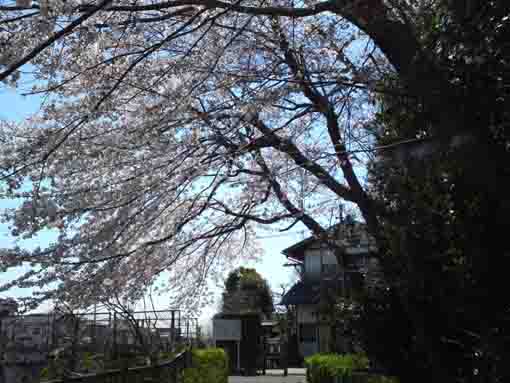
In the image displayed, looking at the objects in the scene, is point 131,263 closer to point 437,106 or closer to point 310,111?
point 310,111

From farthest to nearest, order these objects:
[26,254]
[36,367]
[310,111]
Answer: [310,111] → [36,367] → [26,254]

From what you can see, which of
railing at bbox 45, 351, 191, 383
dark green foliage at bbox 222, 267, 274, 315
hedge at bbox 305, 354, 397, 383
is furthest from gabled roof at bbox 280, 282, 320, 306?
railing at bbox 45, 351, 191, 383

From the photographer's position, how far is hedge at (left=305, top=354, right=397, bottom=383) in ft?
35.1

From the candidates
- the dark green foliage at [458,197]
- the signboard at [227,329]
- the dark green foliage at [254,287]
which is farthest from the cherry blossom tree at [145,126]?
the dark green foliage at [254,287]

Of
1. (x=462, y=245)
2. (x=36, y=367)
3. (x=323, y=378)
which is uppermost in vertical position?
(x=462, y=245)

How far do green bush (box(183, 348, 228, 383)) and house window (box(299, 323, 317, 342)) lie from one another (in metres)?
12.5

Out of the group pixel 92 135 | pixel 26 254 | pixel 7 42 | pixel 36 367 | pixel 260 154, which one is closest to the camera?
pixel 7 42

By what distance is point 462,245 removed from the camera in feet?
18.7

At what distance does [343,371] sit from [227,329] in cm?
1273

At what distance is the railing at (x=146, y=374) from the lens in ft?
21.9

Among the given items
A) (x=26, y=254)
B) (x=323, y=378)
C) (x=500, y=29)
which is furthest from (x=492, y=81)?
(x=323, y=378)

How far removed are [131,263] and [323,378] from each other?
22.6 feet

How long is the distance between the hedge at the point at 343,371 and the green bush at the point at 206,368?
7.48ft

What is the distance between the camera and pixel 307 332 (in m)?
27.2
